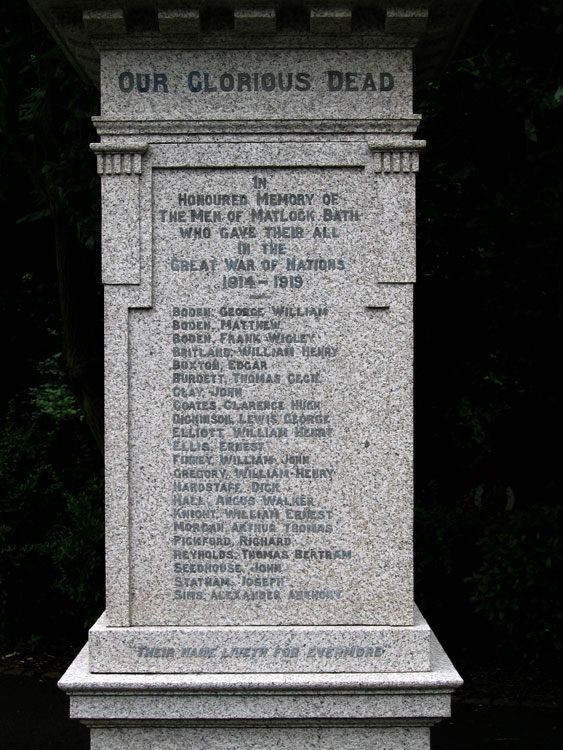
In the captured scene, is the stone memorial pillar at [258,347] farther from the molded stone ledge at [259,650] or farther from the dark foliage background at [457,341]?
the dark foliage background at [457,341]

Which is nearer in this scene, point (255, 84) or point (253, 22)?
point (253, 22)

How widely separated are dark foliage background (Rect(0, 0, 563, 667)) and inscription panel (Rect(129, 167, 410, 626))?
231 cm

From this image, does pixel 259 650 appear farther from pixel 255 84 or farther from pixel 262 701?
pixel 255 84

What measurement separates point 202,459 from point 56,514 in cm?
456

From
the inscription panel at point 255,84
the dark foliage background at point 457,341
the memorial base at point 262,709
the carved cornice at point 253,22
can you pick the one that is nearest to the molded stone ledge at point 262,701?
the memorial base at point 262,709

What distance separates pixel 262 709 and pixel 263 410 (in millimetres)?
1306

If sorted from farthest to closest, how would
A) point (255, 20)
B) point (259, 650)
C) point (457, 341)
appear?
1. point (457, 341)
2. point (259, 650)
3. point (255, 20)

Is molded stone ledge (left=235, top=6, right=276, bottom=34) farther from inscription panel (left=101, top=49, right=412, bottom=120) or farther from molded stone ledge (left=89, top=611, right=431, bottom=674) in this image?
molded stone ledge (left=89, top=611, right=431, bottom=674)

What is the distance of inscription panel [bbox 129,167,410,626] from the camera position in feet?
13.0

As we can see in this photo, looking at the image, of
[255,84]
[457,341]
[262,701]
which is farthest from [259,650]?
[457,341]

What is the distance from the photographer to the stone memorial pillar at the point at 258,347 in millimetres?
3910

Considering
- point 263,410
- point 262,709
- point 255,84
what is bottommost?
point 262,709

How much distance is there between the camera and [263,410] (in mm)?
3975

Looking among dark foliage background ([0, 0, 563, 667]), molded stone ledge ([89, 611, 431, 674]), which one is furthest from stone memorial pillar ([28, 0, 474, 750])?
dark foliage background ([0, 0, 563, 667])
